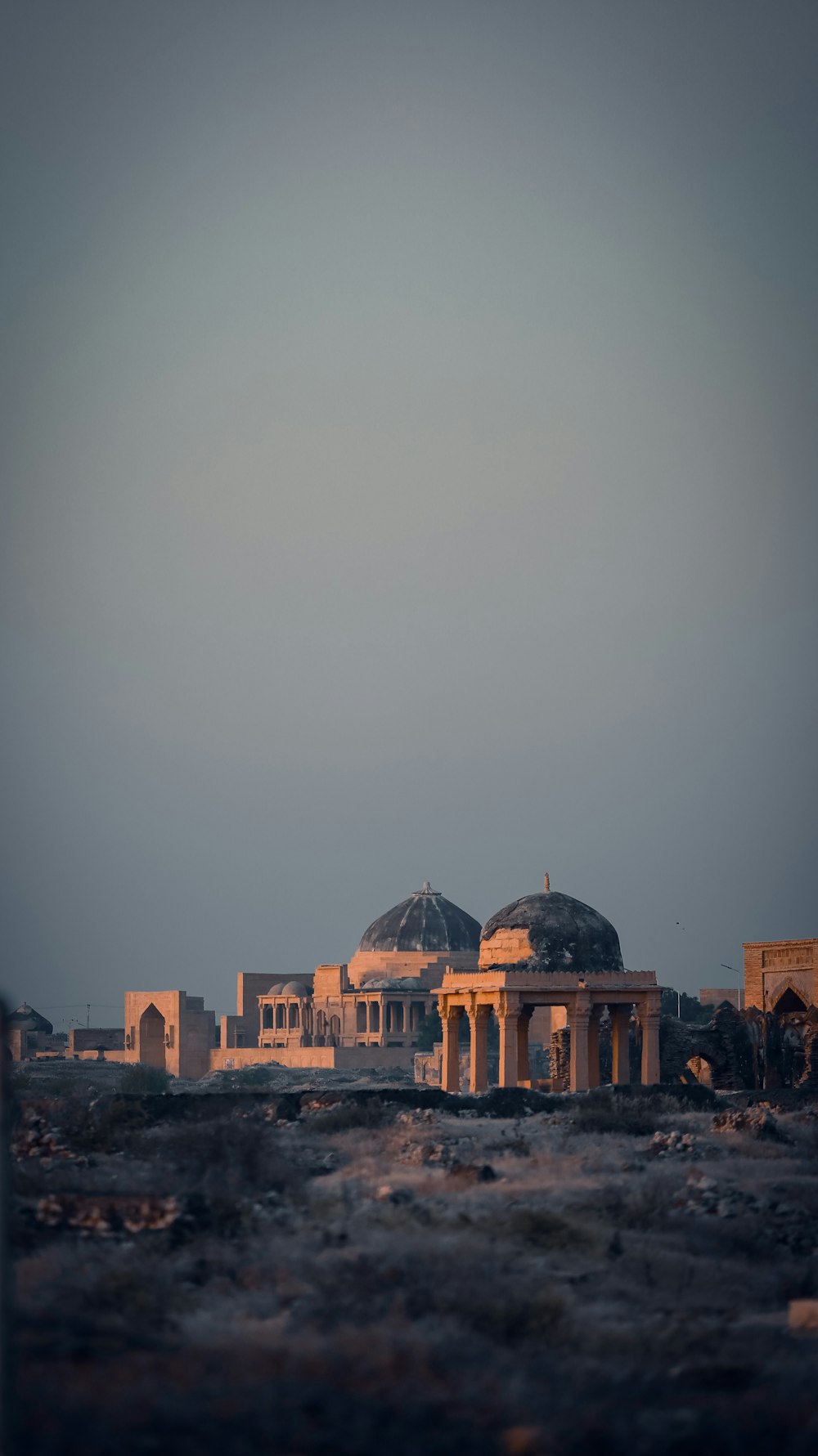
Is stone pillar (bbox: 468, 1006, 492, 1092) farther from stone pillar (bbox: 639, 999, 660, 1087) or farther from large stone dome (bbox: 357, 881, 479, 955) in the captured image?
large stone dome (bbox: 357, 881, 479, 955)

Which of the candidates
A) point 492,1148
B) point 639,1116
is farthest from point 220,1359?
point 639,1116

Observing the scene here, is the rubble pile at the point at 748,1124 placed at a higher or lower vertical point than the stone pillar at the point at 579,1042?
lower

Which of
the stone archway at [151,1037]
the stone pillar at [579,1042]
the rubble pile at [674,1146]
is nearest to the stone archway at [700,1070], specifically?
the stone pillar at [579,1042]

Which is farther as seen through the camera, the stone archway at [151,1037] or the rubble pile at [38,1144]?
→ the stone archway at [151,1037]

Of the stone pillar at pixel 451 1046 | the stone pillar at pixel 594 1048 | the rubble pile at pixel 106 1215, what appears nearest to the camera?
the rubble pile at pixel 106 1215

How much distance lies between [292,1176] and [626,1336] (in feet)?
26.7

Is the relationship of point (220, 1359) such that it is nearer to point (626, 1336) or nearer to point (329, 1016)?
point (626, 1336)

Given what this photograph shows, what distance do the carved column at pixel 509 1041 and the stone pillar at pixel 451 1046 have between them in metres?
2.16

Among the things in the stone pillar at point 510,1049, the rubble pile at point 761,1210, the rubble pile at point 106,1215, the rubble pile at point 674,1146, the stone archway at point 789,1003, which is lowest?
the rubble pile at point 761,1210

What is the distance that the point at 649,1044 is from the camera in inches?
1583

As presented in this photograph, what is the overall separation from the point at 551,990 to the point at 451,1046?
5151mm

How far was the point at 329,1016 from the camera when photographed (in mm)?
91188

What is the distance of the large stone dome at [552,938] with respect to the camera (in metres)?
39.9

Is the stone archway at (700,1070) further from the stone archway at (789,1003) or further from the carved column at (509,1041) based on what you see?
the carved column at (509,1041)
